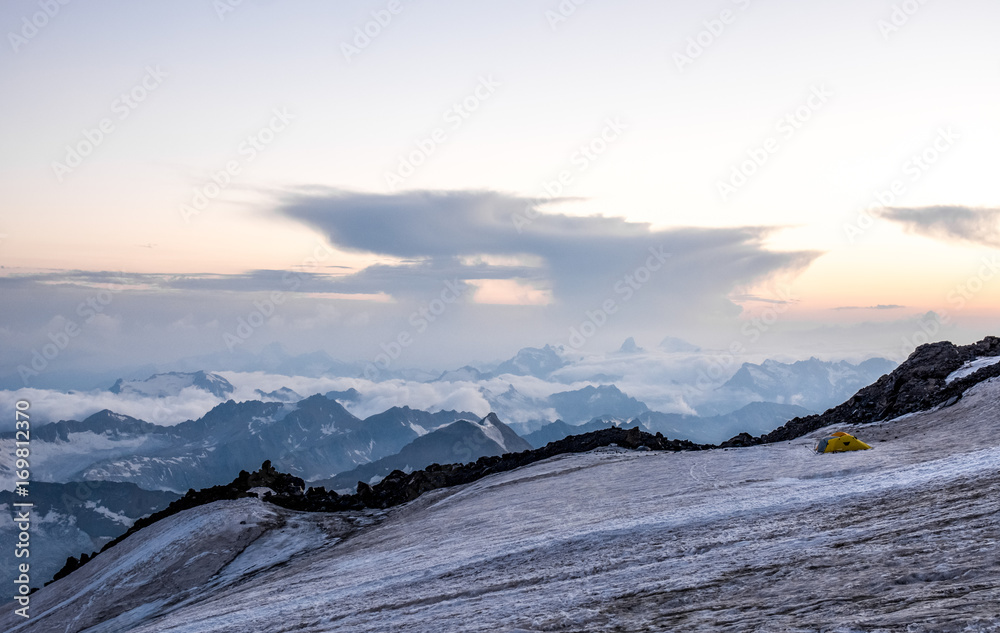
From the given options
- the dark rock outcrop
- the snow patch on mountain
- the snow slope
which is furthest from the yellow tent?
the snow patch on mountain

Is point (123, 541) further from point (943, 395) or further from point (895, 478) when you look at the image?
point (943, 395)

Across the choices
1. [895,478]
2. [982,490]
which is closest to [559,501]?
[895,478]

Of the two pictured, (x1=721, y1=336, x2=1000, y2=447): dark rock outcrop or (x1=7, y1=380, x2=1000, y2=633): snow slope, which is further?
(x1=721, y1=336, x2=1000, y2=447): dark rock outcrop

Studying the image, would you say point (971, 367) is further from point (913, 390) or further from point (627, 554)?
point (627, 554)

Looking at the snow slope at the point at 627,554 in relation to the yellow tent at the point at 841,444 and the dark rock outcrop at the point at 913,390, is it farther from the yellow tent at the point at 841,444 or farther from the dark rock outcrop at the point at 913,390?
the dark rock outcrop at the point at 913,390

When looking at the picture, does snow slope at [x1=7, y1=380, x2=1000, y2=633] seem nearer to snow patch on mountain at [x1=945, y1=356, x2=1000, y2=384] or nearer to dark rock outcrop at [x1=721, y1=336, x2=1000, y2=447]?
dark rock outcrop at [x1=721, y1=336, x2=1000, y2=447]

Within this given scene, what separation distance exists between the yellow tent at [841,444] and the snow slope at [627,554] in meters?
1.00

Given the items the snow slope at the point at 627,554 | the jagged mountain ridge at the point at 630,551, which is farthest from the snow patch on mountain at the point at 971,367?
the snow slope at the point at 627,554

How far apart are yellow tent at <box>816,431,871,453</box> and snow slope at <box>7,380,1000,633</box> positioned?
1.00 meters

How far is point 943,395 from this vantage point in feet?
131

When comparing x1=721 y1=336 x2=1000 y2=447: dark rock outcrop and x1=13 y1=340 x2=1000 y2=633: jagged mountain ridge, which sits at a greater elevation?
x1=721 y1=336 x2=1000 y2=447: dark rock outcrop

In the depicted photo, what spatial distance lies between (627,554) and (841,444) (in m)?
18.2

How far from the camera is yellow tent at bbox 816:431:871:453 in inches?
1305

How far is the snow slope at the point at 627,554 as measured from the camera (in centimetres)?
1447
